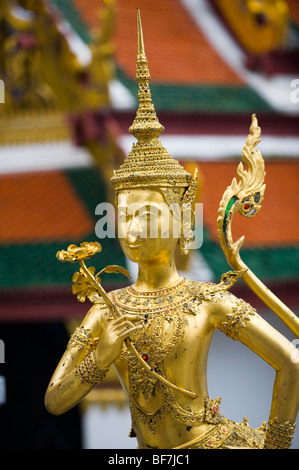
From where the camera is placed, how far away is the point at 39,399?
9.02 m

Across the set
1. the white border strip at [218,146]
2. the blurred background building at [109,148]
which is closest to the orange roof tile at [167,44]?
the blurred background building at [109,148]

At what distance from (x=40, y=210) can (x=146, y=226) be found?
213 inches

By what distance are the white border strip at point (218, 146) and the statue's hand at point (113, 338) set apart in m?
4.51

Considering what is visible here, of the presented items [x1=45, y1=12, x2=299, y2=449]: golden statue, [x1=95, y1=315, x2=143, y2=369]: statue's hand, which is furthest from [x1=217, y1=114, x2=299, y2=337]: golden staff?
[x1=95, y1=315, x2=143, y2=369]: statue's hand

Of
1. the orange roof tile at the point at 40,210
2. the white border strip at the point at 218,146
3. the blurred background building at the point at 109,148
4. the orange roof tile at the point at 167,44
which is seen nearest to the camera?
the blurred background building at the point at 109,148

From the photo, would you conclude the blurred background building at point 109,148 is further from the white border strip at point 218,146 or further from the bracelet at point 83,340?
the bracelet at point 83,340

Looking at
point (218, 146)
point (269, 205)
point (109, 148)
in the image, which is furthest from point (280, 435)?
point (218, 146)

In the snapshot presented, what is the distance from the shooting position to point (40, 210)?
9.64m

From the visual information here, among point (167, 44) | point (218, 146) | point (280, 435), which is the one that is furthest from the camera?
point (167, 44)

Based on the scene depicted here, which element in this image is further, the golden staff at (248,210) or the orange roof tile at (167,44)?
the orange roof tile at (167,44)

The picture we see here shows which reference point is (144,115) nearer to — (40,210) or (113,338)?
(113,338)

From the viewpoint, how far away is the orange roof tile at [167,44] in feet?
32.2

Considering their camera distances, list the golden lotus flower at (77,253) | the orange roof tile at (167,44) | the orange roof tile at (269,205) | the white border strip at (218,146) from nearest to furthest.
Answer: the golden lotus flower at (77,253), the orange roof tile at (269,205), the white border strip at (218,146), the orange roof tile at (167,44)

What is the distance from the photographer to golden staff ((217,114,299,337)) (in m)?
4.34
